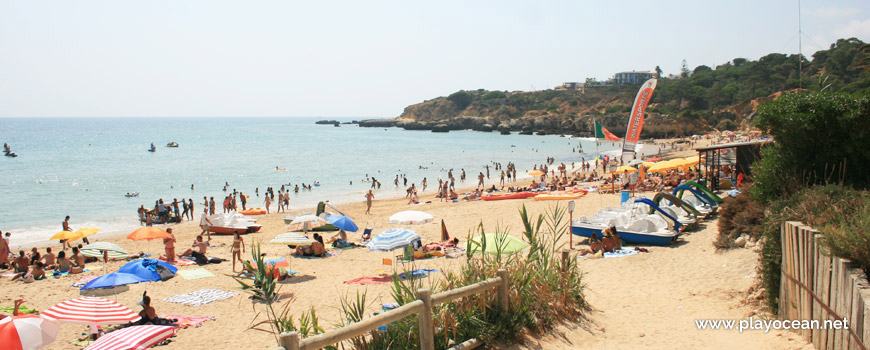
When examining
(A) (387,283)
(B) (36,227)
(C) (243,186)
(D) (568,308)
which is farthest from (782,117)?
(C) (243,186)

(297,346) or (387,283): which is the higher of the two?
(297,346)

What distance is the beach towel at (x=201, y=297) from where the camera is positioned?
10.1 metres

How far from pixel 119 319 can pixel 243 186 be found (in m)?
30.4

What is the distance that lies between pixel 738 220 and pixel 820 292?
6.39m

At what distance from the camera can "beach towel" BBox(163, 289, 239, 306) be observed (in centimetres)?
1008

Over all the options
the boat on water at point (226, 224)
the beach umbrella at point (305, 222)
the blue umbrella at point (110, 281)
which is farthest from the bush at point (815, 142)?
the boat on water at point (226, 224)

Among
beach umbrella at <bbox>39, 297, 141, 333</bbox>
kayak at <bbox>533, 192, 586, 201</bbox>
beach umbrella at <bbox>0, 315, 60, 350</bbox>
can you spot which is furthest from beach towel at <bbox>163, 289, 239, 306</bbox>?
kayak at <bbox>533, 192, 586, 201</bbox>

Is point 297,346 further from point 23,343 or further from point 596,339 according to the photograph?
point 23,343

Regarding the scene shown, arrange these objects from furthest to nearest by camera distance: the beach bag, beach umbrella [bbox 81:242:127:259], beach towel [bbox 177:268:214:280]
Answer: beach umbrella [bbox 81:242:127:259], beach towel [bbox 177:268:214:280], the beach bag

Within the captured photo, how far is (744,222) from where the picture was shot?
10523 mm

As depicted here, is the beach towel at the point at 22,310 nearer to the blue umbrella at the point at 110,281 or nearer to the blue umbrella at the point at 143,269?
the blue umbrella at the point at 110,281

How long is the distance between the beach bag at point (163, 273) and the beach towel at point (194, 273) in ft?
0.89

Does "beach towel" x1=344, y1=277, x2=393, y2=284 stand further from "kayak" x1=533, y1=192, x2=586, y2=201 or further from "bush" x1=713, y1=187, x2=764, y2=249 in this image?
"kayak" x1=533, y1=192, x2=586, y2=201

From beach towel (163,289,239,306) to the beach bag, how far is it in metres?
1.44
